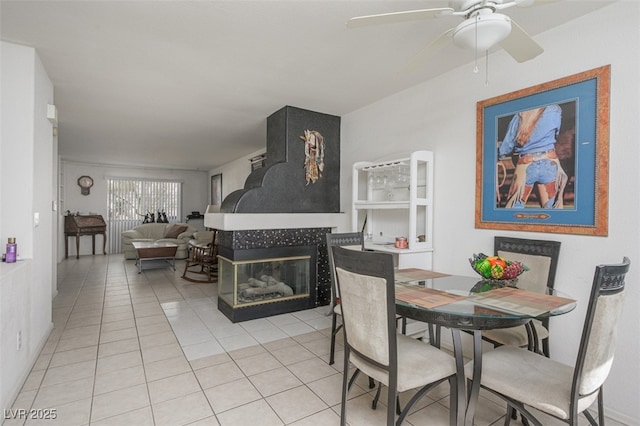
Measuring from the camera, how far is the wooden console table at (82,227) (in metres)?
7.82

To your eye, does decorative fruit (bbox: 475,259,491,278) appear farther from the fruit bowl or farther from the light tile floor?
the light tile floor

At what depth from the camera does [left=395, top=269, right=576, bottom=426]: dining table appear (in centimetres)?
150

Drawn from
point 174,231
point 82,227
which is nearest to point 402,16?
point 174,231

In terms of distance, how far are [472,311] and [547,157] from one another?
1509mm

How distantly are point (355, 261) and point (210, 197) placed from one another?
30.2 feet

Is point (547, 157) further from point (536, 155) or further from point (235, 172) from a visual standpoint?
point (235, 172)

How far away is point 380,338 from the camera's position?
1.54m

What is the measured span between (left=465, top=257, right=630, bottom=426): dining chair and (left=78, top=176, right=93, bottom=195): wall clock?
10.00m

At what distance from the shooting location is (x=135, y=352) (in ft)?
9.17

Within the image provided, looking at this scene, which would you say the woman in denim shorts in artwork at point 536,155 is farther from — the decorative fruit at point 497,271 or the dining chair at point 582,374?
the dining chair at point 582,374

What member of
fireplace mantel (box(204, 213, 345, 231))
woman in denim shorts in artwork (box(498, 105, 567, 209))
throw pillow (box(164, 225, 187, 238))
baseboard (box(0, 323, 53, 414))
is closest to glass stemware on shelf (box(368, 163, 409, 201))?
fireplace mantel (box(204, 213, 345, 231))

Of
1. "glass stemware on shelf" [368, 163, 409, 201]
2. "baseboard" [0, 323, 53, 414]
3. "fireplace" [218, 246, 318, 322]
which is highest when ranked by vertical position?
"glass stemware on shelf" [368, 163, 409, 201]

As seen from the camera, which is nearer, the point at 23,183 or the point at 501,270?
the point at 501,270

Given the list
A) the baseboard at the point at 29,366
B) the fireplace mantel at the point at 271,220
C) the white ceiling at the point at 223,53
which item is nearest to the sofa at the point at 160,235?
the white ceiling at the point at 223,53
